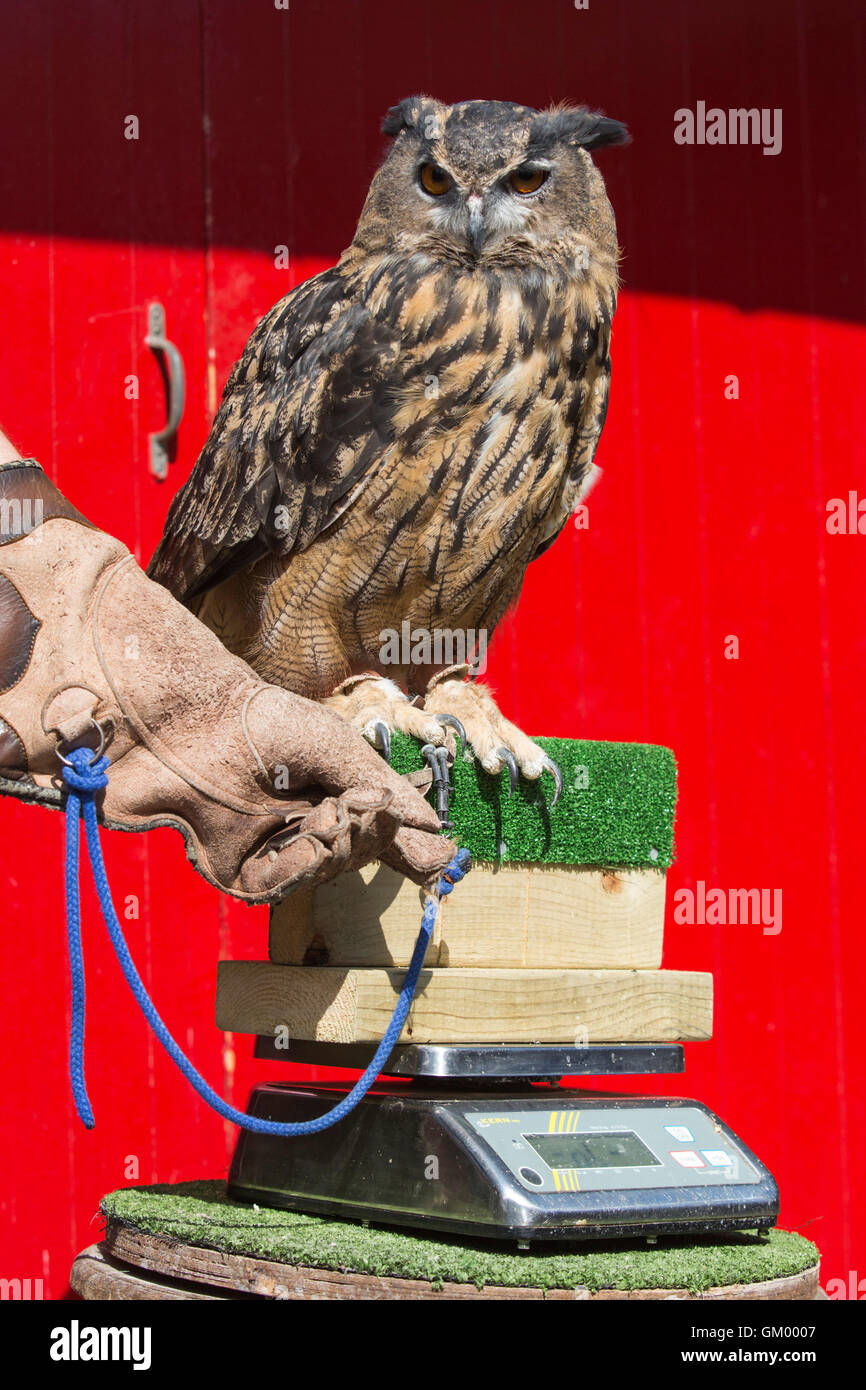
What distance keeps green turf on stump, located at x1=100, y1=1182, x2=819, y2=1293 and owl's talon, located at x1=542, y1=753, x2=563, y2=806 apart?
537 mm

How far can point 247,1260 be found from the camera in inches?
Answer: 55.2

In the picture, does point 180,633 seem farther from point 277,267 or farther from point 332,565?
point 277,267

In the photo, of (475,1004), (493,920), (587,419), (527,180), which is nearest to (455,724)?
(493,920)

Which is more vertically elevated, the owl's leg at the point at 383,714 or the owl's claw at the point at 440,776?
the owl's leg at the point at 383,714

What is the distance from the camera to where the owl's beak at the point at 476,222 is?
1964 millimetres

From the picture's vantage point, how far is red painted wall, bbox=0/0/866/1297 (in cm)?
291

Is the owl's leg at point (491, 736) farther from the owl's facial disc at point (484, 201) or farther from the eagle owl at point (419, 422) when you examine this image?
the owl's facial disc at point (484, 201)

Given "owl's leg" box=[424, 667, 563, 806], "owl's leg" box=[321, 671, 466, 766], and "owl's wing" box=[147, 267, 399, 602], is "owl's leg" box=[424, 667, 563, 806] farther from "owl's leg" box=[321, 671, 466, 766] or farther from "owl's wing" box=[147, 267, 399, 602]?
"owl's wing" box=[147, 267, 399, 602]

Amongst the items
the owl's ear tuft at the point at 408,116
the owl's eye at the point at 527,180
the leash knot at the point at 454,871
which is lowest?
the leash knot at the point at 454,871

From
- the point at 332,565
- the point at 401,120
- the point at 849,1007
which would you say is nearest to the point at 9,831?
the point at 332,565

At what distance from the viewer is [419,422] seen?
191 cm

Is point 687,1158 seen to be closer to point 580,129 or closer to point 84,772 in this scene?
point 84,772

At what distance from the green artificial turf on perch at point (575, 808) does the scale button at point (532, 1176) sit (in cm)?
39

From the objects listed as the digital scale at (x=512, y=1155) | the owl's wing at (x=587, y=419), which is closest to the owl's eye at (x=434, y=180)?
the owl's wing at (x=587, y=419)
